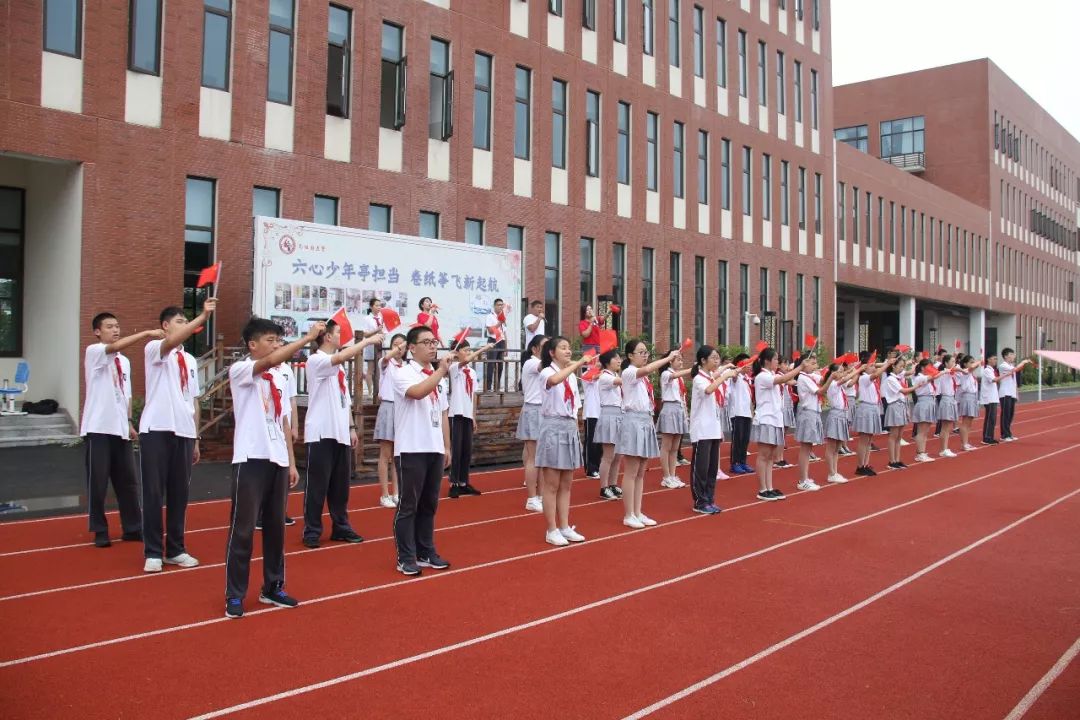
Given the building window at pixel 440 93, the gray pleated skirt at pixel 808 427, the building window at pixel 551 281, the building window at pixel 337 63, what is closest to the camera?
the gray pleated skirt at pixel 808 427

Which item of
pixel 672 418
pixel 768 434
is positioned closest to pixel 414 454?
pixel 672 418

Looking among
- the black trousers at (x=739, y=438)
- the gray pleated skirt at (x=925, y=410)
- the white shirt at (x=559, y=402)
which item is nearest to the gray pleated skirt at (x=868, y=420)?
the black trousers at (x=739, y=438)

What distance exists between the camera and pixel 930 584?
20.9ft

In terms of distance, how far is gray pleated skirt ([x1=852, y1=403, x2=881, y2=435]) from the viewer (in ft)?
41.7

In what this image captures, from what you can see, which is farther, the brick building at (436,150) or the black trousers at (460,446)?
the brick building at (436,150)

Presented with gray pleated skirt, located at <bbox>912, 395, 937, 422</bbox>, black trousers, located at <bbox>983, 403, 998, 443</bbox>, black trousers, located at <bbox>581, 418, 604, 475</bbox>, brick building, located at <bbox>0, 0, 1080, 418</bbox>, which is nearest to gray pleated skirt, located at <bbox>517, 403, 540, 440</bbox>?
black trousers, located at <bbox>581, 418, 604, 475</bbox>

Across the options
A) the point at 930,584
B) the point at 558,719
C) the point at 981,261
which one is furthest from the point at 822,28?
the point at 558,719

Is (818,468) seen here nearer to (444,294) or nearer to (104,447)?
(444,294)

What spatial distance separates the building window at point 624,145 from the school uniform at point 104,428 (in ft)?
57.9

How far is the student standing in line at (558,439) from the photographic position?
7.38 metres

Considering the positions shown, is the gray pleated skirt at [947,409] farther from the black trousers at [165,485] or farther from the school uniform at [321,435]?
the black trousers at [165,485]

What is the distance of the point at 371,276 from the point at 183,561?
361 inches

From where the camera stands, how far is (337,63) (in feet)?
55.7

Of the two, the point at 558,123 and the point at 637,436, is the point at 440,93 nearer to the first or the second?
the point at 558,123
